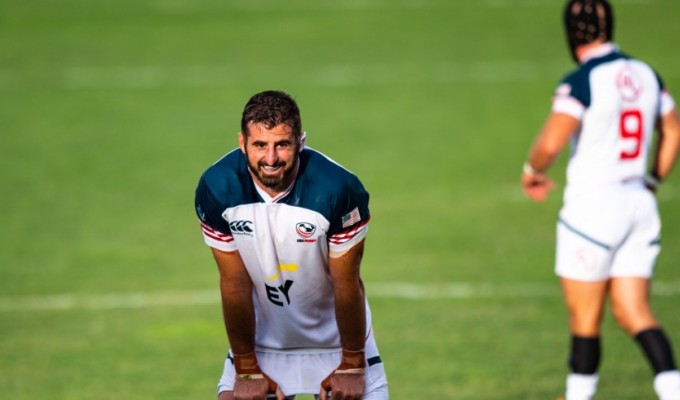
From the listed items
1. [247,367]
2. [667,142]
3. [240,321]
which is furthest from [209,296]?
[240,321]

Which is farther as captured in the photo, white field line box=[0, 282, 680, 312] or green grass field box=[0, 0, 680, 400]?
white field line box=[0, 282, 680, 312]

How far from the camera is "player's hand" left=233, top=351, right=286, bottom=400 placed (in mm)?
5988

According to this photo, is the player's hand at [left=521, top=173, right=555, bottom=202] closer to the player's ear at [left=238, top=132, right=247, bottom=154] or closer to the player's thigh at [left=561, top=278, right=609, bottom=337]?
the player's thigh at [left=561, top=278, right=609, bottom=337]

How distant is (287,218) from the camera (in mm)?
5758

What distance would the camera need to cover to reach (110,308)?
1112 centimetres

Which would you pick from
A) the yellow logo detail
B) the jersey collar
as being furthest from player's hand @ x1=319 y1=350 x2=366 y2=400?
the jersey collar

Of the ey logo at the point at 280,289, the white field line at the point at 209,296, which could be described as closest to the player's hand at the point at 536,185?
the ey logo at the point at 280,289

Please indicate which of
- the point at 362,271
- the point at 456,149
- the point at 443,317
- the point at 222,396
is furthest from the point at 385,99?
the point at 222,396

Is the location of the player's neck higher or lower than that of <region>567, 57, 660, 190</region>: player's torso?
higher

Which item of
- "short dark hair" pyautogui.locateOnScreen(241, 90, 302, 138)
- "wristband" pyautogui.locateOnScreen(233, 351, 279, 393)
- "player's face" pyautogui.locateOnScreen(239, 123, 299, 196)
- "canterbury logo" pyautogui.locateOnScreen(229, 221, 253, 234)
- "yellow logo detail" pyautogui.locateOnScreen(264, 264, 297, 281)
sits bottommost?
"wristband" pyautogui.locateOnScreen(233, 351, 279, 393)

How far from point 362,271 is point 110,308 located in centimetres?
245

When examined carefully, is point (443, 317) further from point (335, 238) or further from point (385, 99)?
point (385, 99)

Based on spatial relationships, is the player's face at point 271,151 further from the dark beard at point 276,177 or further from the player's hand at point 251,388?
the player's hand at point 251,388

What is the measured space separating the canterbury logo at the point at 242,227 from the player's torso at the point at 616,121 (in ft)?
7.27
